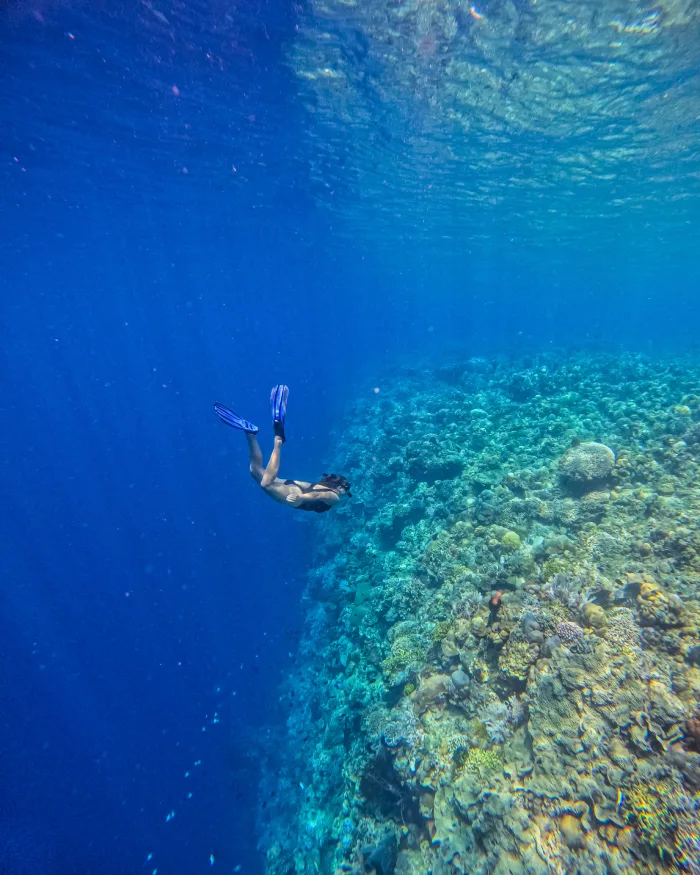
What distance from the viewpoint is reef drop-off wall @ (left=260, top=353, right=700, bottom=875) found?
3992mm

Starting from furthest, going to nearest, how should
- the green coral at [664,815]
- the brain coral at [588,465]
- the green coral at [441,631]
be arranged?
the brain coral at [588,465] < the green coral at [441,631] < the green coral at [664,815]

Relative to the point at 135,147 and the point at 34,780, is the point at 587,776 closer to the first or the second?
the point at 34,780

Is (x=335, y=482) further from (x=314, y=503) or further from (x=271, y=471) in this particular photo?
(x=271, y=471)

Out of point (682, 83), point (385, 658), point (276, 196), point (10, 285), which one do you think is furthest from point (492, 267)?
point (385, 658)

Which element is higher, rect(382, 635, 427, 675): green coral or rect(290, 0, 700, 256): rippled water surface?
rect(290, 0, 700, 256): rippled water surface

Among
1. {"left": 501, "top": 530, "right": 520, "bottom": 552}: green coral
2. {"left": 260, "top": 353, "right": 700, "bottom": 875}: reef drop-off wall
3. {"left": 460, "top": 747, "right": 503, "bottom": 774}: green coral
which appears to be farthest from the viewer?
{"left": 501, "top": 530, "right": 520, "bottom": 552}: green coral

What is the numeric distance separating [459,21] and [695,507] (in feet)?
45.5

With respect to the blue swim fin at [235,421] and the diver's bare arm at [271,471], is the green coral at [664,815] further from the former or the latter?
the blue swim fin at [235,421]

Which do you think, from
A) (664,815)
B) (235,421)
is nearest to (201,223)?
(235,421)

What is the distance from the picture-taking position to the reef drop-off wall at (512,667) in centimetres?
399

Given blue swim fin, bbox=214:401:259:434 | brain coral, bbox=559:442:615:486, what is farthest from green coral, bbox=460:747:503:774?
brain coral, bbox=559:442:615:486

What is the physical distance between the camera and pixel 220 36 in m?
11.7

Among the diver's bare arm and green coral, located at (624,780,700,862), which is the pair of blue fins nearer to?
the diver's bare arm

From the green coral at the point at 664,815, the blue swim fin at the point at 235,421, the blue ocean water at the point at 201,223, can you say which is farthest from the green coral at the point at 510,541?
the blue ocean water at the point at 201,223
